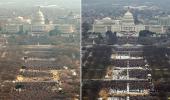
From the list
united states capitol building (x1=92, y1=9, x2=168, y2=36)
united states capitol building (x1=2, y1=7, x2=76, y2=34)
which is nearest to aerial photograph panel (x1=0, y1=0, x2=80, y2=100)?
united states capitol building (x1=2, y1=7, x2=76, y2=34)

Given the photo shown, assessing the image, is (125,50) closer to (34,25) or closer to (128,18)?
(128,18)

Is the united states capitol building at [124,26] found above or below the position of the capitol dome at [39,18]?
below

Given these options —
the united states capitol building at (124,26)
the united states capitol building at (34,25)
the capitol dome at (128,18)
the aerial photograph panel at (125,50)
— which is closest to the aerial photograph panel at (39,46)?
the united states capitol building at (34,25)

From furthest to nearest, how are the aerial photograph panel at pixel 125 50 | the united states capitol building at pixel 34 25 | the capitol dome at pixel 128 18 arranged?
the capitol dome at pixel 128 18 → the united states capitol building at pixel 34 25 → the aerial photograph panel at pixel 125 50

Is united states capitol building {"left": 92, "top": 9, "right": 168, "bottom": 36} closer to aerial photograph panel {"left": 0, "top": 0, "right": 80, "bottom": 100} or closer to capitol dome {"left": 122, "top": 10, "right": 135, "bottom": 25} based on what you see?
capitol dome {"left": 122, "top": 10, "right": 135, "bottom": 25}

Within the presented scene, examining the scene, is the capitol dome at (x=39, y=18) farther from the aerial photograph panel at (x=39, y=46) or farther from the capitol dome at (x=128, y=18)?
the capitol dome at (x=128, y=18)

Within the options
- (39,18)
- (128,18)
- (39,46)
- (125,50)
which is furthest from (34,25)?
(128,18)

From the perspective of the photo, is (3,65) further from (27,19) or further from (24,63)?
(27,19)
